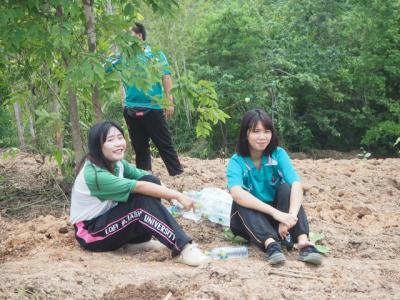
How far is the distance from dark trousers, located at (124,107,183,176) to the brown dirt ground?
1.08ft

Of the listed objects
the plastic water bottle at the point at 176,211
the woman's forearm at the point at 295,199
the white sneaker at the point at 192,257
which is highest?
the woman's forearm at the point at 295,199

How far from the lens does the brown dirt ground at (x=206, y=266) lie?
9.94 feet

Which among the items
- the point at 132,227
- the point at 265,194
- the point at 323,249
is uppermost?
the point at 265,194

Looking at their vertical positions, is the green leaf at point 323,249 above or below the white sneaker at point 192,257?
below

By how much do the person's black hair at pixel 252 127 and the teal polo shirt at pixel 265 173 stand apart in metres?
0.04

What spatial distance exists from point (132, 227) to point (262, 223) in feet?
2.80

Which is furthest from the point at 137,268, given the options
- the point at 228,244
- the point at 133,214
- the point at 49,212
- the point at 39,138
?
the point at 39,138

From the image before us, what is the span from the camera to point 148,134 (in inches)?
235

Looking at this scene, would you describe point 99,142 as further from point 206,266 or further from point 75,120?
point 75,120

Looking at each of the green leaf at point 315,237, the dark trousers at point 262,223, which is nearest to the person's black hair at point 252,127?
the dark trousers at point 262,223

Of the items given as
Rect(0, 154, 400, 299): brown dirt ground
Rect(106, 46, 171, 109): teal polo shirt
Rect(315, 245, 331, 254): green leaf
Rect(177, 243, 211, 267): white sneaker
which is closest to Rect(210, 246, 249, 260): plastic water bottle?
Rect(0, 154, 400, 299): brown dirt ground

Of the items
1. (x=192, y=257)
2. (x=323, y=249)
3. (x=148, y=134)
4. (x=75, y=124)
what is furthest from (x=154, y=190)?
(x=148, y=134)

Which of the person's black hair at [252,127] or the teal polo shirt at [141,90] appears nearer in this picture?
the person's black hair at [252,127]

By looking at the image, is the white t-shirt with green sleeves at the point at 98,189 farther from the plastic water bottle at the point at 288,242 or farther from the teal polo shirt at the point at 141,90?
the plastic water bottle at the point at 288,242
